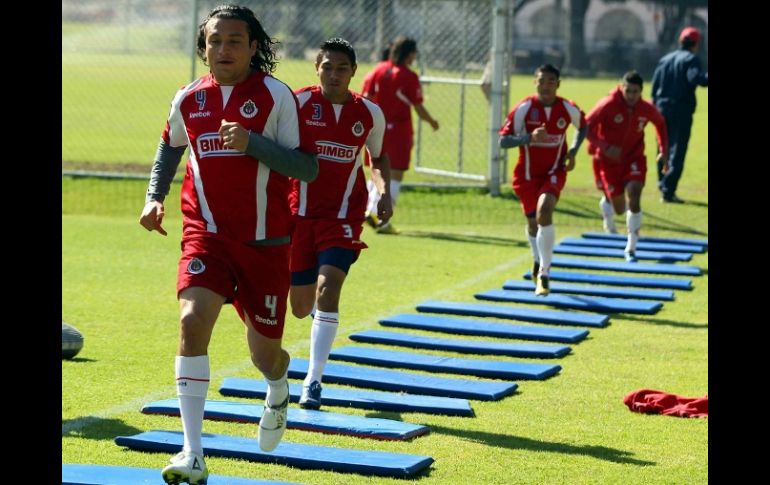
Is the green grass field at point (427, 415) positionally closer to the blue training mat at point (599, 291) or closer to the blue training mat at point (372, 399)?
the blue training mat at point (372, 399)

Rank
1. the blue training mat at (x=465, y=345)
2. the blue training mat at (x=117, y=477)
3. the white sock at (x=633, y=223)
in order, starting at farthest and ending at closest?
the white sock at (x=633, y=223) → the blue training mat at (x=465, y=345) → the blue training mat at (x=117, y=477)

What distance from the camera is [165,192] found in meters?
6.41

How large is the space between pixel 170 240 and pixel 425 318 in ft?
17.2

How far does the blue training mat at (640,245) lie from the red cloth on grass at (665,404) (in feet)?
26.0

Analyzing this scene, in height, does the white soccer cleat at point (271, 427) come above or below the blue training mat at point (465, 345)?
above

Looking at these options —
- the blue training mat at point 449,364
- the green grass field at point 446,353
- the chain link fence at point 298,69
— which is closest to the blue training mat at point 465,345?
the green grass field at point 446,353

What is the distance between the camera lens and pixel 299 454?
670cm

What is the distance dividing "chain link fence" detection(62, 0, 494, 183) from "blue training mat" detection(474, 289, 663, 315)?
7.45 metres

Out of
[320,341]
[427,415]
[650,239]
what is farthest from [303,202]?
[650,239]

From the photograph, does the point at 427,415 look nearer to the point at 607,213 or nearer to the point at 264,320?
the point at 264,320

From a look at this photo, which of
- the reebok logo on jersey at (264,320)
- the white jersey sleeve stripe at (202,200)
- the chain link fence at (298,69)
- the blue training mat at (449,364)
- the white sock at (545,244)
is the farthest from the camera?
the chain link fence at (298,69)

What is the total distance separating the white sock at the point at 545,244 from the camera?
12555 millimetres
